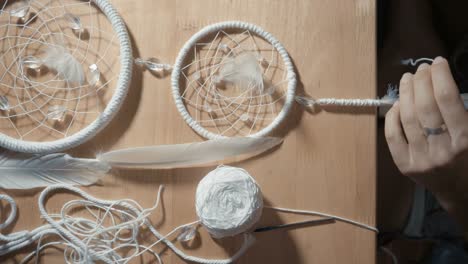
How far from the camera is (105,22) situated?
755 mm

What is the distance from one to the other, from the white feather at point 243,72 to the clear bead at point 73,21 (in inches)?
11.0

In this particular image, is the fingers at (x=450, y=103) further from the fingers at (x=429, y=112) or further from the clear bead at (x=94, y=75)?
the clear bead at (x=94, y=75)

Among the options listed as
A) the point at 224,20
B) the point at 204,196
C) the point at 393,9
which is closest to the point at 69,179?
the point at 204,196

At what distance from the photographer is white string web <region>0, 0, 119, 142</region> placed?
750 millimetres

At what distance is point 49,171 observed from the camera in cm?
74

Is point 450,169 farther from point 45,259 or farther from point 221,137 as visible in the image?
point 45,259

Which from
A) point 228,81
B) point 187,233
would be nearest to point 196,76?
point 228,81

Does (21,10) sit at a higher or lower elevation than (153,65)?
higher

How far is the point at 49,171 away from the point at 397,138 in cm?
62

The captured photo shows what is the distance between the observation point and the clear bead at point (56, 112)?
2.44ft

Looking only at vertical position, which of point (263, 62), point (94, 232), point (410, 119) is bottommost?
point (94, 232)

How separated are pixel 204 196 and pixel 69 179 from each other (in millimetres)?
278

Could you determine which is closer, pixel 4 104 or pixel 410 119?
pixel 410 119

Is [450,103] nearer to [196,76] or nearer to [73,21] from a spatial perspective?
[196,76]
